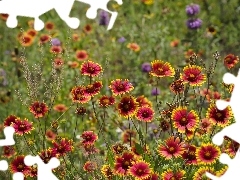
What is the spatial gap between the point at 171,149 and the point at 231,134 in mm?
191

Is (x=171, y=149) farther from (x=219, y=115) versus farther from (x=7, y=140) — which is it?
(x=7, y=140)

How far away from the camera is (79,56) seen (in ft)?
10.4

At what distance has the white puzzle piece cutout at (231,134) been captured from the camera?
5.38 ft

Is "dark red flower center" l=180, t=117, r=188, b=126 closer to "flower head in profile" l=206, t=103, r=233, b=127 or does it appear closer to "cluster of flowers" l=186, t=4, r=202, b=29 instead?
"flower head in profile" l=206, t=103, r=233, b=127

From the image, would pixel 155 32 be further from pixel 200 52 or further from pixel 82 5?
pixel 82 5

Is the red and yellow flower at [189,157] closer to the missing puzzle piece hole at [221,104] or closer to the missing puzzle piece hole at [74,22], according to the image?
the missing puzzle piece hole at [221,104]

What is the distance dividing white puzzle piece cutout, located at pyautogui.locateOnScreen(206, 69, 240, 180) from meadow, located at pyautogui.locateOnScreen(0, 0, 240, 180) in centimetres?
5

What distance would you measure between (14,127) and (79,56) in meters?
1.23

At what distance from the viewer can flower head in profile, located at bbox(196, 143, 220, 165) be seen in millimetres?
1777

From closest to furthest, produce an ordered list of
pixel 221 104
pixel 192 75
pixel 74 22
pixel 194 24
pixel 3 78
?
pixel 221 104 < pixel 192 75 < pixel 74 22 < pixel 3 78 < pixel 194 24

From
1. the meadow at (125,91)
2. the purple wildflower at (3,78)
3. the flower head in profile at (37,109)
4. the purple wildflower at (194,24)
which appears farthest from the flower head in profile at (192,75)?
the purple wildflower at (194,24)

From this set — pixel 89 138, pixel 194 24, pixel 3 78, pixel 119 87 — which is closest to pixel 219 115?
pixel 119 87

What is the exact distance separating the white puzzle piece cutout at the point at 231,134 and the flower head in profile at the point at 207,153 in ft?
0.19

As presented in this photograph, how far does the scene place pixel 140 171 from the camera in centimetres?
179
